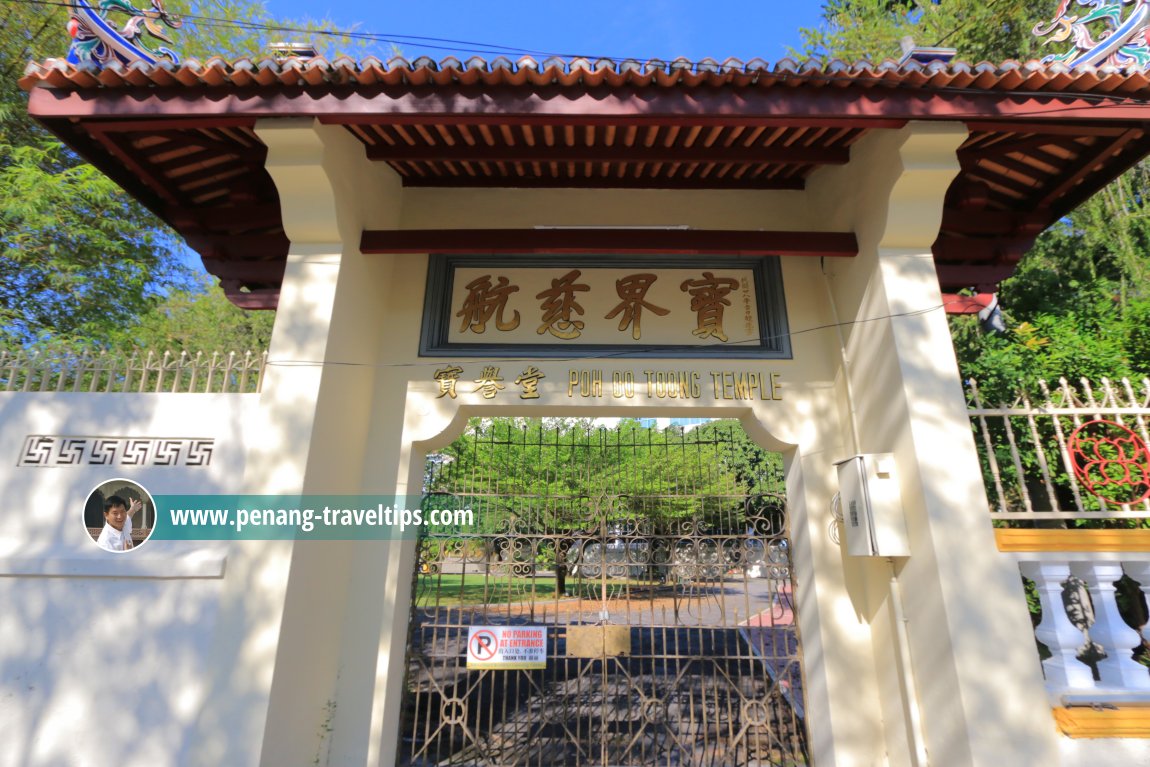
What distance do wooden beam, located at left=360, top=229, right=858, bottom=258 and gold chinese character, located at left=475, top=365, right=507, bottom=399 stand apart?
87cm

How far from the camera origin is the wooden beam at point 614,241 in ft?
12.5

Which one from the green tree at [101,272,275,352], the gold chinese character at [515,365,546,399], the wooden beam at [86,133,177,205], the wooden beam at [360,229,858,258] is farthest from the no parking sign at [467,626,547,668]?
the green tree at [101,272,275,352]

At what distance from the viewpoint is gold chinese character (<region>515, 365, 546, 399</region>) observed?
4.00m

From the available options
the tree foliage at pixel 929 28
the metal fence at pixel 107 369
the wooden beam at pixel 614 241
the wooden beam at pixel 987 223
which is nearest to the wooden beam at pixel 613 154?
the wooden beam at pixel 614 241

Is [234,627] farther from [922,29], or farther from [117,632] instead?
[922,29]

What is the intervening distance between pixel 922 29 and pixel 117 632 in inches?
494

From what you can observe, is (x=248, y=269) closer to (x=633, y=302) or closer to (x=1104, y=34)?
(x=633, y=302)

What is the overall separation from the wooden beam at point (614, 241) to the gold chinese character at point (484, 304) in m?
0.45

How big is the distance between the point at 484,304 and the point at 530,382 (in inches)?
29.9

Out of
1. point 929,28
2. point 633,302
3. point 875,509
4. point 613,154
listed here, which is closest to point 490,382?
point 633,302

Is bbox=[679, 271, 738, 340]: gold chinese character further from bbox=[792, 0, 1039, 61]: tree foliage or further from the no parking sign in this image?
bbox=[792, 0, 1039, 61]: tree foliage

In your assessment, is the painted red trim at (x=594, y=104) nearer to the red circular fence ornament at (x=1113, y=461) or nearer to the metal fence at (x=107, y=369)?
the metal fence at (x=107, y=369)

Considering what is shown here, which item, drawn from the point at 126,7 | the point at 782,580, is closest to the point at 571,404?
the point at 782,580

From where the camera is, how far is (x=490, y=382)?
403cm
